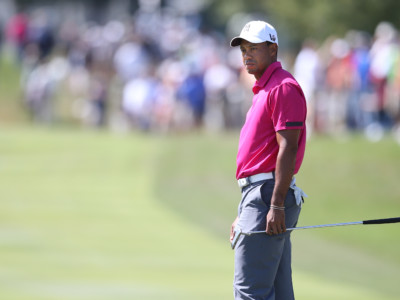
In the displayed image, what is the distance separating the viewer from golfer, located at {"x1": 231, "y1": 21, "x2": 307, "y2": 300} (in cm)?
586

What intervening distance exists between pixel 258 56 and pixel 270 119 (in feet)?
1.51

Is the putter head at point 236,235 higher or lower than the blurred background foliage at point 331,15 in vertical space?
lower

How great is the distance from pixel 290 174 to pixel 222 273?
226 inches

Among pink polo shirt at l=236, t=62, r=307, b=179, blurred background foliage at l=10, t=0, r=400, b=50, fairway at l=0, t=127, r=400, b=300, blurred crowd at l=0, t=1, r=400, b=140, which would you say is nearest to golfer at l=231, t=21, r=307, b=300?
pink polo shirt at l=236, t=62, r=307, b=179

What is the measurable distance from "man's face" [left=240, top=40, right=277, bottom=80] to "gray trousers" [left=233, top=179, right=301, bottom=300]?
29.4 inches

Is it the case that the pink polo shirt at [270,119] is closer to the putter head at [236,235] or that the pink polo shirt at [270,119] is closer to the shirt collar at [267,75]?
the shirt collar at [267,75]

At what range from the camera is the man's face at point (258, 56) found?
6137 millimetres

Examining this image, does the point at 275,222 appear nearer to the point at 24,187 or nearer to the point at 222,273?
the point at 222,273

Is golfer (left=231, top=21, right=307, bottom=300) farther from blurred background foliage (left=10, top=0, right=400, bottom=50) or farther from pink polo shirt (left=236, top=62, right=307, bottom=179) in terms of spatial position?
blurred background foliage (left=10, top=0, right=400, bottom=50)

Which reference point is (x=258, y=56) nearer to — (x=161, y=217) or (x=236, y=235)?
(x=236, y=235)

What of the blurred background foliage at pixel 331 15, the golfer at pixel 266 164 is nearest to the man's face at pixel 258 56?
the golfer at pixel 266 164

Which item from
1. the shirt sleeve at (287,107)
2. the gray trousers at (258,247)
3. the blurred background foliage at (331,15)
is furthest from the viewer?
the blurred background foliage at (331,15)

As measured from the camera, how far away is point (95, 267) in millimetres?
11703

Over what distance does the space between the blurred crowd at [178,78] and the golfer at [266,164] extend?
44.0ft
